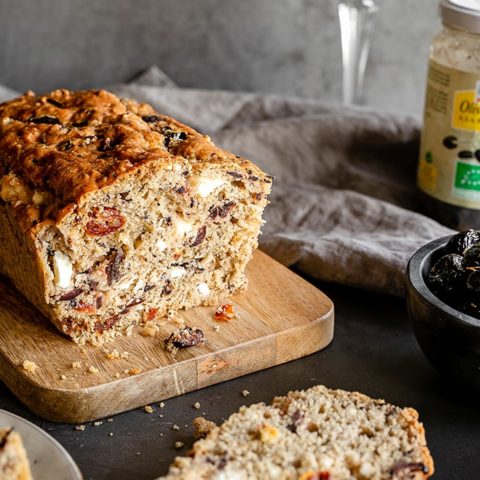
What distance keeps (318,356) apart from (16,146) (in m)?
1.36

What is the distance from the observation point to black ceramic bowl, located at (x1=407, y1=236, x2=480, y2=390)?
2998 mm

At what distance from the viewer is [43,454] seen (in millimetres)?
2664

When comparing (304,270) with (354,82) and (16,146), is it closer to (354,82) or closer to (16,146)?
(16,146)

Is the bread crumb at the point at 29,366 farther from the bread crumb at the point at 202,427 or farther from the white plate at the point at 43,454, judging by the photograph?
the bread crumb at the point at 202,427

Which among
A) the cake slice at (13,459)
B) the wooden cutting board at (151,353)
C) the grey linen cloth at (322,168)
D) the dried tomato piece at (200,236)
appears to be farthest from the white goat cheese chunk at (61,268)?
the grey linen cloth at (322,168)

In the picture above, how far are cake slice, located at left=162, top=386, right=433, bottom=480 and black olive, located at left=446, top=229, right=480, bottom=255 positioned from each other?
0.65 meters

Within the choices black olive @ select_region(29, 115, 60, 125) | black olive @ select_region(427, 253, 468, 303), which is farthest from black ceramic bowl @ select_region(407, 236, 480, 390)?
black olive @ select_region(29, 115, 60, 125)

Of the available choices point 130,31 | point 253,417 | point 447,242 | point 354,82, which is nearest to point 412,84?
point 354,82

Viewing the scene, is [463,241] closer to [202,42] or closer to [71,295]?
[71,295]

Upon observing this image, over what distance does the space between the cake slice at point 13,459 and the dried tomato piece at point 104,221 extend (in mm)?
828

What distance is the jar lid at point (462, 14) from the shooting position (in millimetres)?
3840

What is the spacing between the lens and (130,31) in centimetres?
528

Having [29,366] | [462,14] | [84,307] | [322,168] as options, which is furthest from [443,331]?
[322,168]

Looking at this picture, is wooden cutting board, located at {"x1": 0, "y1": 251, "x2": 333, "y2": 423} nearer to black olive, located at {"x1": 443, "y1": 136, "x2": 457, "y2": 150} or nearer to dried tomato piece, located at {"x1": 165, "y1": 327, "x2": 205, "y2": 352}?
dried tomato piece, located at {"x1": 165, "y1": 327, "x2": 205, "y2": 352}
